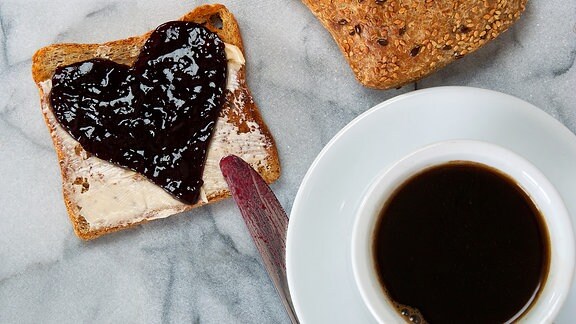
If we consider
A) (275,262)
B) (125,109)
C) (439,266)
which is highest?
(125,109)

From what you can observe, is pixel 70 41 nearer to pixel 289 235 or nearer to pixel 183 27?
pixel 183 27

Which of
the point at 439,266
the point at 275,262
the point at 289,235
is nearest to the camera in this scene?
→ the point at 439,266

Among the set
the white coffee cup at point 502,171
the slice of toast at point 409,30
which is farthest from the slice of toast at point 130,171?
the white coffee cup at point 502,171

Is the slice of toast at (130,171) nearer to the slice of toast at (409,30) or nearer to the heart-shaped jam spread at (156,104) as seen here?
the heart-shaped jam spread at (156,104)

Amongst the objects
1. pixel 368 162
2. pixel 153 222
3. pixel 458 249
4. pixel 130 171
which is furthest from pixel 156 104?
pixel 458 249

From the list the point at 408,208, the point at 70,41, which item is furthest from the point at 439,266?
the point at 70,41

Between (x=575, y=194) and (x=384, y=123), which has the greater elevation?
(x=384, y=123)

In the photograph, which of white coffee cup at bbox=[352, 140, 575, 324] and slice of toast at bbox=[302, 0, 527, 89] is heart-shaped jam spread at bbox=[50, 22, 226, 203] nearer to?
slice of toast at bbox=[302, 0, 527, 89]

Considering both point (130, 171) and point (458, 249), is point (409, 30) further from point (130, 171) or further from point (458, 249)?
point (130, 171)
